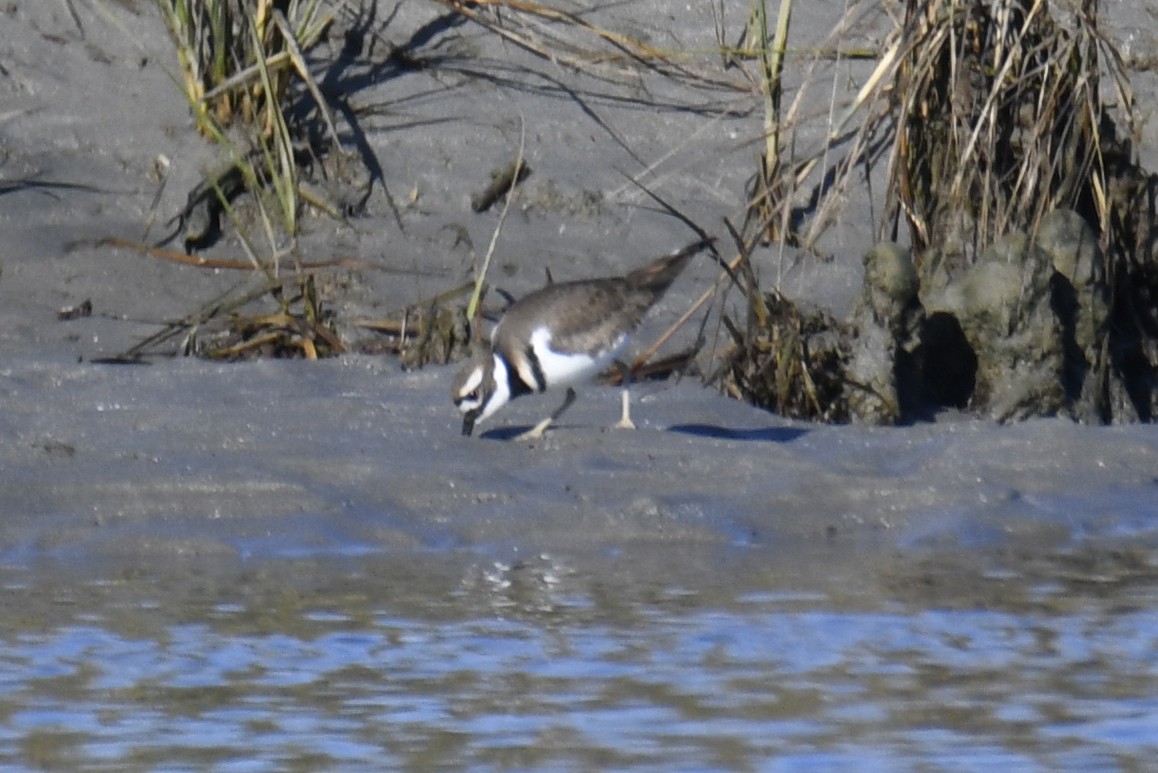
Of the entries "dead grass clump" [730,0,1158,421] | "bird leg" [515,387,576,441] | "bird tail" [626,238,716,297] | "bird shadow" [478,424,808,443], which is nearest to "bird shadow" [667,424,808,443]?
"bird shadow" [478,424,808,443]

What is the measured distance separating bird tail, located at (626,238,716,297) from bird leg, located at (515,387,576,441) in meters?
0.48

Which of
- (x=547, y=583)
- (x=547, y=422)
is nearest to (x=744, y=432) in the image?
(x=547, y=422)

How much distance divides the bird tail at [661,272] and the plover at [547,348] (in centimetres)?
20

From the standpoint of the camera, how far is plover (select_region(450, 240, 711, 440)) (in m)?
7.39

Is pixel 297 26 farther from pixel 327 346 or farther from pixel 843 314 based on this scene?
pixel 843 314

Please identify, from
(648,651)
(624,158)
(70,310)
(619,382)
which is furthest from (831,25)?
(648,651)

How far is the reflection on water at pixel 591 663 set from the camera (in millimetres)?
4453

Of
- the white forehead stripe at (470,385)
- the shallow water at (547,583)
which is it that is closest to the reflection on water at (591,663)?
the shallow water at (547,583)

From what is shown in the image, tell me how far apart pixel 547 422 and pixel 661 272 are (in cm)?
86

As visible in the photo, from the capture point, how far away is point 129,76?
1019 centimetres

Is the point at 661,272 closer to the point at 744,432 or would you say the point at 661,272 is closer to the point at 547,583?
the point at 744,432

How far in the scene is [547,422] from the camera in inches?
299

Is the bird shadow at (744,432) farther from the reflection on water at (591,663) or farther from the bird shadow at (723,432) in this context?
the reflection on water at (591,663)

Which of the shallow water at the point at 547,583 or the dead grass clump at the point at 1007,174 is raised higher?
the dead grass clump at the point at 1007,174
